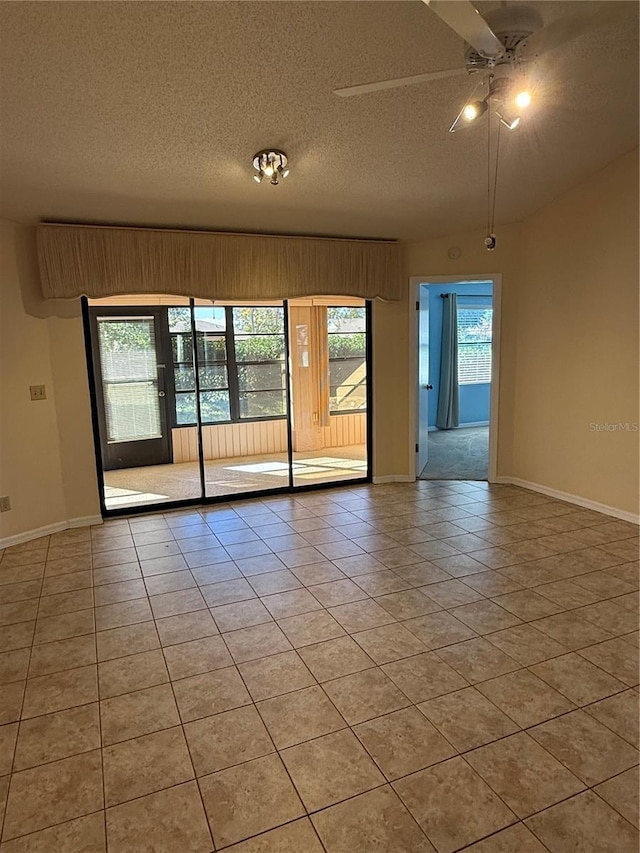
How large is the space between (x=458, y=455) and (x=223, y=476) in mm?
3115

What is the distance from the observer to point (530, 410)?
201 inches

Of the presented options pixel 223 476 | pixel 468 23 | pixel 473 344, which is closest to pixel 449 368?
pixel 473 344

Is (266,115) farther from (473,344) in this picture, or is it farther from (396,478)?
(473,344)

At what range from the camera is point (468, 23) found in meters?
1.64

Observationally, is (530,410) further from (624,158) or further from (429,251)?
(624,158)

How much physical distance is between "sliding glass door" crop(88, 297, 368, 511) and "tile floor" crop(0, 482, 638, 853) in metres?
1.93

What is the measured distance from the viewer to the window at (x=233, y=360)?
5.58m

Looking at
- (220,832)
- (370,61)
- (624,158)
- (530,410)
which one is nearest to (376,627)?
(220,832)

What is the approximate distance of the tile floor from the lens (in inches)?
65.7

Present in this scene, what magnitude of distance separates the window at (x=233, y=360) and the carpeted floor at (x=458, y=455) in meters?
2.05

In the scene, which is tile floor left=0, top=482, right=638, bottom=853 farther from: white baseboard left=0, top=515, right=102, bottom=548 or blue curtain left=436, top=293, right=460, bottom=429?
blue curtain left=436, top=293, right=460, bottom=429

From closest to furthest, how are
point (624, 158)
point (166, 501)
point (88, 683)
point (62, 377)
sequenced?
point (88, 683), point (624, 158), point (62, 377), point (166, 501)

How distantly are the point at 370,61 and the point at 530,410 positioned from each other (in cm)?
362

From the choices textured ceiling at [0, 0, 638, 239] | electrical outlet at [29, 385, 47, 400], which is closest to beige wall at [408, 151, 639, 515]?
textured ceiling at [0, 0, 638, 239]
